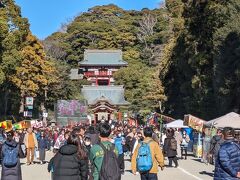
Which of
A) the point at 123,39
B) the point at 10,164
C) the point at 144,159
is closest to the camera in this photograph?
the point at 144,159

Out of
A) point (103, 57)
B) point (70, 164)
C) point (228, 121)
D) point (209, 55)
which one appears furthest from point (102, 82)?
point (70, 164)

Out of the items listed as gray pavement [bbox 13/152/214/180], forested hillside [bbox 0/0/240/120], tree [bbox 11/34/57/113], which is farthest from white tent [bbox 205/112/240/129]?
tree [bbox 11/34/57/113]

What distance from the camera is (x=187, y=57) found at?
4028 centimetres

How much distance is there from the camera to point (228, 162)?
7281mm

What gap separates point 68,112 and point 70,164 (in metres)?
46.2

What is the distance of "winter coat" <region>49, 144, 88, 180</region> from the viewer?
23.6 ft

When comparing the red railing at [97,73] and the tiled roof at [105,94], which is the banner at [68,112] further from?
the red railing at [97,73]

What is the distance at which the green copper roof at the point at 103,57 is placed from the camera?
93.6 m

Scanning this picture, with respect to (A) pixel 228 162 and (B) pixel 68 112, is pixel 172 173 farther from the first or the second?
(B) pixel 68 112

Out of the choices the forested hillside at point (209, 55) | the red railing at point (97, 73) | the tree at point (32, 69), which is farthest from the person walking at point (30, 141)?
the red railing at point (97, 73)

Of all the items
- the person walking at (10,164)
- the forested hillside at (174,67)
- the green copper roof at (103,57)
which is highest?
the green copper roof at (103,57)

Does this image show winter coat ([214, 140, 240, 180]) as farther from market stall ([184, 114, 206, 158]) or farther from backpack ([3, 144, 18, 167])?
market stall ([184, 114, 206, 158])

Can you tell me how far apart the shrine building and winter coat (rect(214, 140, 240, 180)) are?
72.6m

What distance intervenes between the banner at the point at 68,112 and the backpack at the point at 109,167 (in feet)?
146
